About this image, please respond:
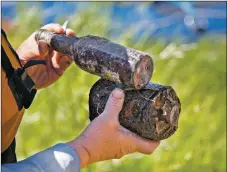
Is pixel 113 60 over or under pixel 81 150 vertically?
over

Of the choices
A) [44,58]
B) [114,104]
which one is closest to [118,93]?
[114,104]

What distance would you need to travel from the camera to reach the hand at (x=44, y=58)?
4.22ft

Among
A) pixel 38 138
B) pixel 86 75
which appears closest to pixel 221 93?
pixel 86 75

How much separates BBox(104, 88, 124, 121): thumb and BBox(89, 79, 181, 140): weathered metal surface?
0.01m

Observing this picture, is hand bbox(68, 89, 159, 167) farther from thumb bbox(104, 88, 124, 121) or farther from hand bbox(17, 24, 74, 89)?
hand bbox(17, 24, 74, 89)

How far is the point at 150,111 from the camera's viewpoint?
111 centimetres

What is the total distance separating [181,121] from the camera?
2.15 meters

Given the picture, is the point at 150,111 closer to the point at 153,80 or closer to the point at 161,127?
the point at 161,127

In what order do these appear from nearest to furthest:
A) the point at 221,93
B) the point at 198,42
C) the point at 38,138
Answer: the point at 38,138
the point at 221,93
the point at 198,42

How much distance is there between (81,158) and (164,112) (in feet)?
0.48

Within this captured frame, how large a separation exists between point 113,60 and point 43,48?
232 millimetres

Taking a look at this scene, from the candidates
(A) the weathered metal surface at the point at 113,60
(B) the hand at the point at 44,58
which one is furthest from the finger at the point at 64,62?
(A) the weathered metal surface at the point at 113,60

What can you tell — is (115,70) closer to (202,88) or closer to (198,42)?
(202,88)

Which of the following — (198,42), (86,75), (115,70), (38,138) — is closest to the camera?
(115,70)
